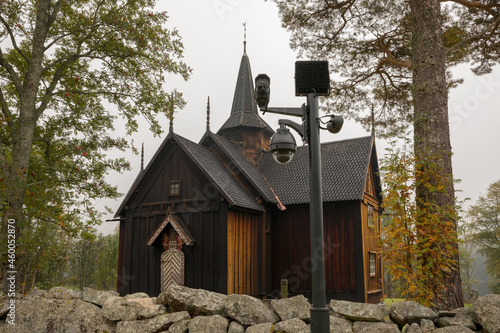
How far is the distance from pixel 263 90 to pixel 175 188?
35.4 ft

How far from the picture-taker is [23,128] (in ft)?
35.8

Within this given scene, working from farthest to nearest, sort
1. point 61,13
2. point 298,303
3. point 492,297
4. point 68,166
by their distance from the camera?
1. point 61,13
2. point 68,166
3. point 298,303
4. point 492,297

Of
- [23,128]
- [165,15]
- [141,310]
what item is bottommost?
[141,310]

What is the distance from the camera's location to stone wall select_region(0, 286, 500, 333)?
5.78 m

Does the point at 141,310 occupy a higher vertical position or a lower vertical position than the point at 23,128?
lower

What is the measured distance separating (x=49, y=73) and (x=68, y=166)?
11.7ft

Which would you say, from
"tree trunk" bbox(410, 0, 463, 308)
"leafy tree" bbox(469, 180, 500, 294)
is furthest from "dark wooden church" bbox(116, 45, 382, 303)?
"leafy tree" bbox(469, 180, 500, 294)

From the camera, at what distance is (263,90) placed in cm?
555

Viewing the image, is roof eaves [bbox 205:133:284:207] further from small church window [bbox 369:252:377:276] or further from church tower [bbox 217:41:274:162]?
small church window [bbox 369:252:377:276]

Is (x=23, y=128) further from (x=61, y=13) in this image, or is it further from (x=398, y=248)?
(x=398, y=248)

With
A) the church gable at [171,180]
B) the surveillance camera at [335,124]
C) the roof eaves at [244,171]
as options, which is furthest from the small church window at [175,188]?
the surveillance camera at [335,124]

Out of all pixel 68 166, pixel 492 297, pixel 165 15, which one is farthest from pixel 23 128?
pixel 492 297

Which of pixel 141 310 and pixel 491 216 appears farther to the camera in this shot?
pixel 491 216

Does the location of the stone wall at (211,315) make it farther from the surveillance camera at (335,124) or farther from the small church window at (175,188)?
the small church window at (175,188)
